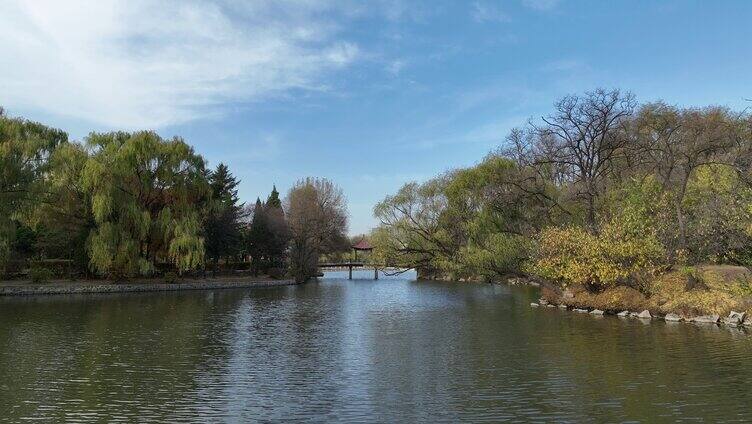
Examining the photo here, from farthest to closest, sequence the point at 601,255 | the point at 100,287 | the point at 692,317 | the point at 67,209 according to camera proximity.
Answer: the point at 100,287 < the point at 67,209 < the point at 601,255 < the point at 692,317

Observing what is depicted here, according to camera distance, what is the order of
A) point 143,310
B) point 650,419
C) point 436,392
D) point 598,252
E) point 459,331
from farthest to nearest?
point 143,310, point 598,252, point 459,331, point 436,392, point 650,419

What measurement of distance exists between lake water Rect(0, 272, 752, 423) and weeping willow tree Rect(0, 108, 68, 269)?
1065cm

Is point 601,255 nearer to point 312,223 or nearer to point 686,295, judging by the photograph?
point 686,295

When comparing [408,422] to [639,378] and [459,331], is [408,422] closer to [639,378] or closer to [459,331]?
[639,378]

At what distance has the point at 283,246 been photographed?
5534cm

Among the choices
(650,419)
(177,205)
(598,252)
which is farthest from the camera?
(177,205)

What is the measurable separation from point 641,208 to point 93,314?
1016 inches

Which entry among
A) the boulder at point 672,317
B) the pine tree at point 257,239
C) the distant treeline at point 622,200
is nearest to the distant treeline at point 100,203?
the pine tree at point 257,239

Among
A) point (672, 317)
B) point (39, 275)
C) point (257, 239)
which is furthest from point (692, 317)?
point (257, 239)

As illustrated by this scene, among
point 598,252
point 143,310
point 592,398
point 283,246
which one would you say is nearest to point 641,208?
point 598,252

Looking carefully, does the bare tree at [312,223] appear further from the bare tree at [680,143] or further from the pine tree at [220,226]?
the bare tree at [680,143]

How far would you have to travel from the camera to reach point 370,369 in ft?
43.2

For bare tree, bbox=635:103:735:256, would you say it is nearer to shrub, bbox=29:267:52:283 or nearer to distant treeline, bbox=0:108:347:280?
distant treeline, bbox=0:108:347:280

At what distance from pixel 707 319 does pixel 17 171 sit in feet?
121
